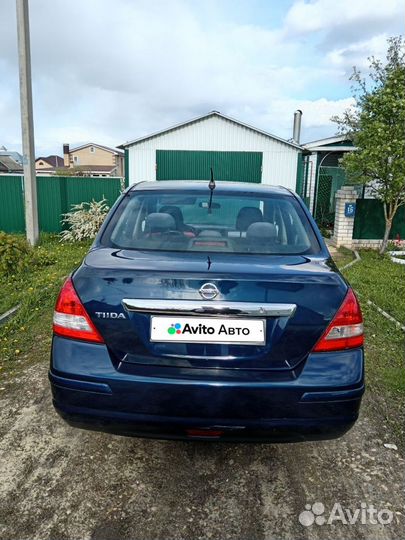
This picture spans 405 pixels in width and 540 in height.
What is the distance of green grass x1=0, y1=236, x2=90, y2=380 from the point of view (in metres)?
3.73

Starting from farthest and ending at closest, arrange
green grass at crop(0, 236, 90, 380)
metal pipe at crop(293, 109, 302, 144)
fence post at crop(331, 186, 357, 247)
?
metal pipe at crop(293, 109, 302, 144)
fence post at crop(331, 186, 357, 247)
green grass at crop(0, 236, 90, 380)

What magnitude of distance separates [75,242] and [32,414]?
8053 mm

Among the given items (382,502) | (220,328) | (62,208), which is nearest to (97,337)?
(220,328)

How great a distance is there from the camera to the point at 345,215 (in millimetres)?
9695

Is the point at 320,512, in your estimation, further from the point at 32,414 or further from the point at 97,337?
the point at 32,414

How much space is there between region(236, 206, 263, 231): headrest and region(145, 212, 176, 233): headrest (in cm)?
44

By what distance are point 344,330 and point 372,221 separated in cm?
887

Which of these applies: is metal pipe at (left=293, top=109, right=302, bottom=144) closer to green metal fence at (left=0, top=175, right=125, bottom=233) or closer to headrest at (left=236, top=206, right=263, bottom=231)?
green metal fence at (left=0, top=175, right=125, bottom=233)

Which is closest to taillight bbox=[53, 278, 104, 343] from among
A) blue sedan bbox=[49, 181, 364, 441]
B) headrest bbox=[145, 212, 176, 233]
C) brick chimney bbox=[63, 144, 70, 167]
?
blue sedan bbox=[49, 181, 364, 441]

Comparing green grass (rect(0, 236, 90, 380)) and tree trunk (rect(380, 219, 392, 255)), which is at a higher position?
tree trunk (rect(380, 219, 392, 255))

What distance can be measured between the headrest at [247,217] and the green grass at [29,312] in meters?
2.15

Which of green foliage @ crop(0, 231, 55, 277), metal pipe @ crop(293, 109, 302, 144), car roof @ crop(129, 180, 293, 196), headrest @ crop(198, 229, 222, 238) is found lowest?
green foliage @ crop(0, 231, 55, 277)

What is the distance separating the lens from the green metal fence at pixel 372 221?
9.85 m

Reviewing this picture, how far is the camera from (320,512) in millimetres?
2035
